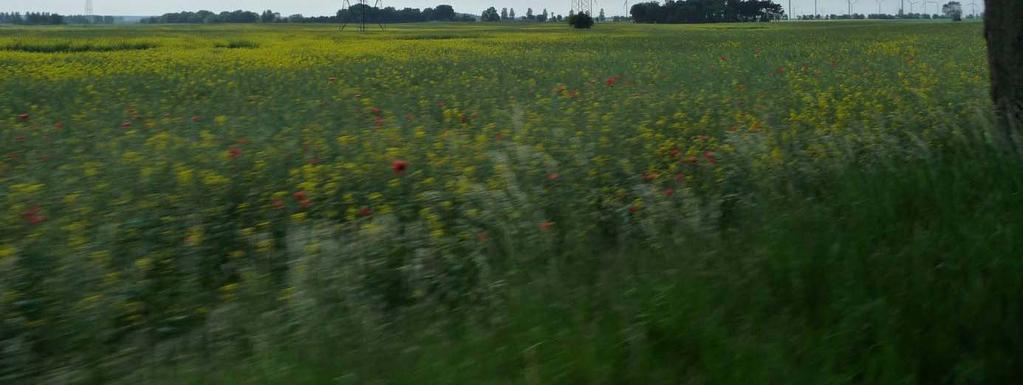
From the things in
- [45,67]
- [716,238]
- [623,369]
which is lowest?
[623,369]

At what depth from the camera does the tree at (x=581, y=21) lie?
191 feet

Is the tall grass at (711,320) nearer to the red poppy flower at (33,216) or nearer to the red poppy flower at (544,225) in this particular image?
the red poppy flower at (544,225)

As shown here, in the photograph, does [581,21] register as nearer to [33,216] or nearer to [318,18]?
[318,18]

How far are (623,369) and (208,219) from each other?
7.59ft

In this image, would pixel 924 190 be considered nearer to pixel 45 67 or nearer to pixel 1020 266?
pixel 1020 266

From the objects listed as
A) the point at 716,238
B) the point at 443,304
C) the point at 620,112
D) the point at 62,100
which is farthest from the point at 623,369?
the point at 62,100

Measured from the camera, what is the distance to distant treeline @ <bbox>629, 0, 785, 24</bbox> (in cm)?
7826

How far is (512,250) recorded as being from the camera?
4383 mm

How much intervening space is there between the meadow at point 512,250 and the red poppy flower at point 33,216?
1 cm

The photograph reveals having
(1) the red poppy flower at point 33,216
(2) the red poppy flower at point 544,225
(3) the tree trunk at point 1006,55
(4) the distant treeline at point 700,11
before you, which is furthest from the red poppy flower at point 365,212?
(4) the distant treeline at point 700,11

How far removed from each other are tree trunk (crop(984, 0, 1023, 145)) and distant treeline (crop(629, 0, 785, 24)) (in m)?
71.0

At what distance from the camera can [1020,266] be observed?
14.7 ft

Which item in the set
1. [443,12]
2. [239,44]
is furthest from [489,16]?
[239,44]

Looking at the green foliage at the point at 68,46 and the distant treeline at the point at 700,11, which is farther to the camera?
the distant treeline at the point at 700,11
